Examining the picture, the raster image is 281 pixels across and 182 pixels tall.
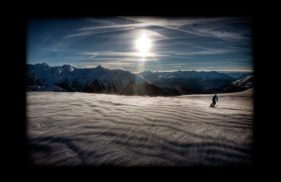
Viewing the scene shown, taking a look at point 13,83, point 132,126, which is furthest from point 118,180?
point 13,83

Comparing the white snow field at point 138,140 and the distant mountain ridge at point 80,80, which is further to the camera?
the distant mountain ridge at point 80,80

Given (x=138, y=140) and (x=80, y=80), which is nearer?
(x=138, y=140)

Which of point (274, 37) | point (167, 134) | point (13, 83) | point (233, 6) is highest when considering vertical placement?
point (233, 6)

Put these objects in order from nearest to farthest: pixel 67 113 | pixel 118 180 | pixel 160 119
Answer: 1. pixel 118 180
2. pixel 160 119
3. pixel 67 113

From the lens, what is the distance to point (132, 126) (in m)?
2.22

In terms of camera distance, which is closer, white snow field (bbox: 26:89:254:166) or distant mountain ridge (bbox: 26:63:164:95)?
white snow field (bbox: 26:89:254:166)

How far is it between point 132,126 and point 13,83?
2.53 metres

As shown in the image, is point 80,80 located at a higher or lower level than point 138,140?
higher

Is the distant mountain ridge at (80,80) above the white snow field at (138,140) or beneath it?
above

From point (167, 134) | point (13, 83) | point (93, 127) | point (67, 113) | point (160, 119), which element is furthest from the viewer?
point (67, 113)

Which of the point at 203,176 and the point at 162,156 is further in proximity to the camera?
the point at 162,156

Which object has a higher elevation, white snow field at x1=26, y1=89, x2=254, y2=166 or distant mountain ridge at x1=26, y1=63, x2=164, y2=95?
distant mountain ridge at x1=26, y1=63, x2=164, y2=95

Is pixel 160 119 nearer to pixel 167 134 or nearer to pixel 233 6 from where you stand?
pixel 167 134

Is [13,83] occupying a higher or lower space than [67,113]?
higher
